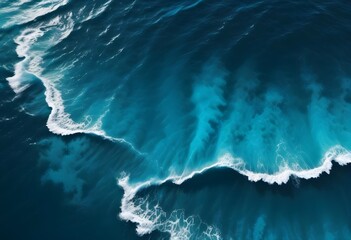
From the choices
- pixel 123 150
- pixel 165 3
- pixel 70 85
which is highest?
pixel 165 3

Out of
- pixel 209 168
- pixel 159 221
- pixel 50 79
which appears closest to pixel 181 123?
pixel 209 168

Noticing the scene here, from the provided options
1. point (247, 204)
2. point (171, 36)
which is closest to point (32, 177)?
point (247, 204)

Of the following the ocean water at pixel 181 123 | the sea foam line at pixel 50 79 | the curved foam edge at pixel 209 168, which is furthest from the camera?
the sea foam line at pixel 50 79

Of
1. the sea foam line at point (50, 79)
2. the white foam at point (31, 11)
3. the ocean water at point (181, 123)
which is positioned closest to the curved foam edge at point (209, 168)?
the ocean water at point (181, 123)

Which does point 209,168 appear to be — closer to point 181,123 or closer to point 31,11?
point 181,123

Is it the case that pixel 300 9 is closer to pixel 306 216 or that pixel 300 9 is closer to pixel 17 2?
pixel 306 216

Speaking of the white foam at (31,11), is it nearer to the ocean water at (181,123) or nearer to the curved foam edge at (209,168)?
the ocean water at (181,123)
